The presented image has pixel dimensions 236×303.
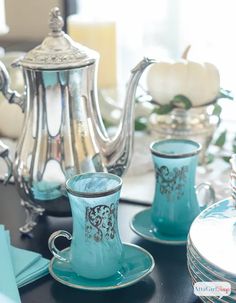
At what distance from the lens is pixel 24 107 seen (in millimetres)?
759

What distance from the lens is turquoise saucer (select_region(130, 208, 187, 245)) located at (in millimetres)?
720

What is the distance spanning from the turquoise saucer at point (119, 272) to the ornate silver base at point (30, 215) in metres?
0.09

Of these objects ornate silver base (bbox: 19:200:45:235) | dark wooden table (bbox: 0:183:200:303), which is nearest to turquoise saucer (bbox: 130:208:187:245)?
dark wooden table (bbox: 0:183:200:303)

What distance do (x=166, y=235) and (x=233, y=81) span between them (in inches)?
37.0

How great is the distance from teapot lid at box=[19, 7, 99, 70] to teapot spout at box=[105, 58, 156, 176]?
0.21 feet

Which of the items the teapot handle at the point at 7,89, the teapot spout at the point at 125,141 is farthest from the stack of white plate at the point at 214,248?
the teapot handle at the point at 7,89

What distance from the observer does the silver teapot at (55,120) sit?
721 millimetres

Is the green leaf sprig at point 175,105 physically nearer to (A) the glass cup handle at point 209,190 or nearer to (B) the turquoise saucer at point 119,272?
(A) the glass cup handle at point 209,190

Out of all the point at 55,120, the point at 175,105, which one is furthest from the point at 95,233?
the point at 175,105

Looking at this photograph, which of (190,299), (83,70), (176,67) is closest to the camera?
(190,299)

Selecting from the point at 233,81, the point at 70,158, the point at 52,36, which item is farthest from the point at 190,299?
the point at 233,81

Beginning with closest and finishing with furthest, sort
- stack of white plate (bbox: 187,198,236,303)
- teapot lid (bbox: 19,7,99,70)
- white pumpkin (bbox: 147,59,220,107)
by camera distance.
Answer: stack of white plate (bbox: 187,198,236,303)
teapot lid (bbox: 19,7,99,70)
white pumpkin (bbox: 147,59,220,107)

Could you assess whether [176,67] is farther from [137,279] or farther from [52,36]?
[137,279]

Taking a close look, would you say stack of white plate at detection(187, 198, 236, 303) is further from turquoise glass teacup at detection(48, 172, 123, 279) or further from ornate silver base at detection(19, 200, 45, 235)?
ornate silver base at detection(19, 200, 45, 235)
